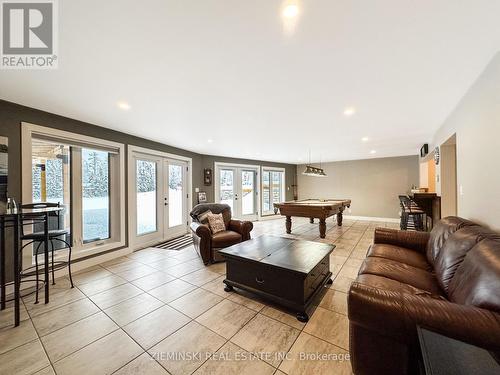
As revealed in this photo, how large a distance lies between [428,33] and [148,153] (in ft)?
15.2

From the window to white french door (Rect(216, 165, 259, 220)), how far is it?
0.49 metres

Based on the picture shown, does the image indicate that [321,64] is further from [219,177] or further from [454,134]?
[219,177]

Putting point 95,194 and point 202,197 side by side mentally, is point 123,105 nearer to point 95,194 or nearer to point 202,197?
point 95,194

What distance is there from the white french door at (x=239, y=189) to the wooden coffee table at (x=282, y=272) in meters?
4.30

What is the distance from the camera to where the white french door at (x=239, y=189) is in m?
6.88

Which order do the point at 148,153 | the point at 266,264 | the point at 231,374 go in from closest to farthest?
the point at 231,374 → the point at 266,264 → the point at 148,153

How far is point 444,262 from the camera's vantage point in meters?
1.80

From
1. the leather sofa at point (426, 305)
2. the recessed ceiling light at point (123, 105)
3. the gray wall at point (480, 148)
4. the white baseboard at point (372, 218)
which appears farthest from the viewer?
the white baseboard at point (372, 218)

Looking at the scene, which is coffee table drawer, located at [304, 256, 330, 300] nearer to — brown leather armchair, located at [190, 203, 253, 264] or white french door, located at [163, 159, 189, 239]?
brown leather armchair, located at [190, 203, 253, 264]

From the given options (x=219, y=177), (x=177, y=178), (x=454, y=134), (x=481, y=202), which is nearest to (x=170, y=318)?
(x=481, y=202)

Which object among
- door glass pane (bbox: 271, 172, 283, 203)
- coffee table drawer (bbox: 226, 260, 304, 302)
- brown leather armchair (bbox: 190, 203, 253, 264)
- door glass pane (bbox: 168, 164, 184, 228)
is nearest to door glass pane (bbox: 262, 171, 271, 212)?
door glass pane (bbox: 271, 172, 283, 203)

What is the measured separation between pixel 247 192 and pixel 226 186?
98cm

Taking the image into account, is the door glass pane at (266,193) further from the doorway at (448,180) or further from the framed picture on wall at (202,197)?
the doorway at (448,180)

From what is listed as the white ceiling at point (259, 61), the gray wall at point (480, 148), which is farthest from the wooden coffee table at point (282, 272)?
the white ceiling at point (259, 61)
